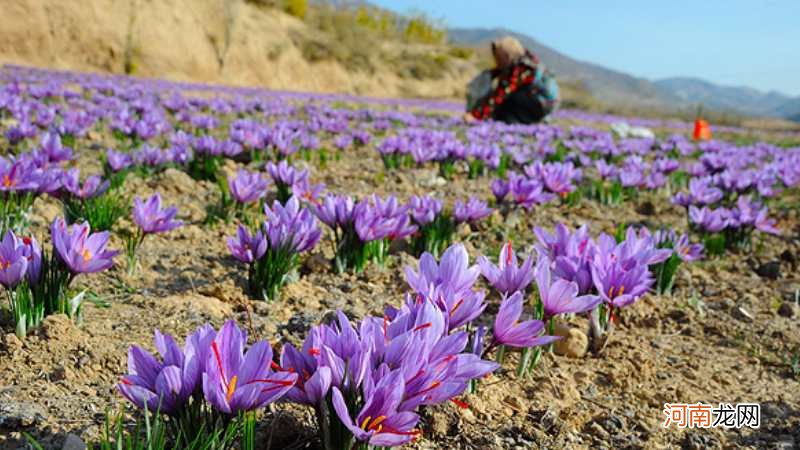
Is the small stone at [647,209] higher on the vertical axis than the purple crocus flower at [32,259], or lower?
lower

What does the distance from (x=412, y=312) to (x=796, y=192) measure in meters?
5.99

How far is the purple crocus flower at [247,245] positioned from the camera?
197 centimetres

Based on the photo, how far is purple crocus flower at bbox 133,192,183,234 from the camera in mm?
2139

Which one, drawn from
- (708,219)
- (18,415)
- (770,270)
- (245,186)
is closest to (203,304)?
(18,415)

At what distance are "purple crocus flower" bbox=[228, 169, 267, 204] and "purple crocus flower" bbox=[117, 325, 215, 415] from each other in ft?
5.81

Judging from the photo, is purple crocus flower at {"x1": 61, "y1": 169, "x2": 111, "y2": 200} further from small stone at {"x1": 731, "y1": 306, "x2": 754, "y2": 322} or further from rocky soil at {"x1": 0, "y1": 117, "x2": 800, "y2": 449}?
small stone at {"x1": 731, "y1": 306, "x2": 754, "y2": 322}

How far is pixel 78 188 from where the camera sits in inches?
96.1

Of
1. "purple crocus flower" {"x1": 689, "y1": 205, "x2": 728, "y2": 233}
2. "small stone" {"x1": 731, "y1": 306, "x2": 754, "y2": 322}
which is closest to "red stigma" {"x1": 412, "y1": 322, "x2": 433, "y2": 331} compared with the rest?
"small stone" {"x1": 731, "y1": 306, "x2": 754, "y2": 322}

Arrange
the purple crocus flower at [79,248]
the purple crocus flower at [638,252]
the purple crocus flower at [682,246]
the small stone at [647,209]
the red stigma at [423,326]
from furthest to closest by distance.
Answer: the small stone at [647,209] → the purple crocus flower at [682,246] → the purple crocus flower at [638,252] → the purple crocus flower at [79,248] → the red stigma at [423,326]

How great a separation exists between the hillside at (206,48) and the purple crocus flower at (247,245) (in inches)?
752

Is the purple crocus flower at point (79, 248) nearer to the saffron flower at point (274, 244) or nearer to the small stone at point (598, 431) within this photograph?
the saffron flower at point (274, 244)

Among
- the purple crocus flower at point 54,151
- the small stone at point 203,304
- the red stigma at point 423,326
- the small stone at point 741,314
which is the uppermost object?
the purple crocus flower at point 54,151

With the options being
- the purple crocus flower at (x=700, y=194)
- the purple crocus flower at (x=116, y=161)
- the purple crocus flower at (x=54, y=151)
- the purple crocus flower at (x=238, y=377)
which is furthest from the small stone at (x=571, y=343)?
the purple crocus flower at (x=54, y=151)

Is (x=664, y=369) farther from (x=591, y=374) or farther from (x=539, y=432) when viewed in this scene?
(x=539, y=432)
